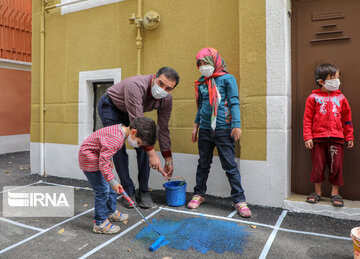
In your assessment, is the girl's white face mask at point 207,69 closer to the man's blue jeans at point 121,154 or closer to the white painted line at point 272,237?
the man's blue jeans at point 121,154

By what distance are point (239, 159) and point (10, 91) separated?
8464mm

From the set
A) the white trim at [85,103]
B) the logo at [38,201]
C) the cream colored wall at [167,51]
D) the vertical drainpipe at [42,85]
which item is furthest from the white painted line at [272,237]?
the vertical drainpipe at [42,85]

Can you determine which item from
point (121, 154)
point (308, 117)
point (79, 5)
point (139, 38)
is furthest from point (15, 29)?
point (308, 117)

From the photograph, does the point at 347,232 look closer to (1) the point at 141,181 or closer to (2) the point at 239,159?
(2) the point at 239,159

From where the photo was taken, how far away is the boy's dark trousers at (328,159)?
10.8ft

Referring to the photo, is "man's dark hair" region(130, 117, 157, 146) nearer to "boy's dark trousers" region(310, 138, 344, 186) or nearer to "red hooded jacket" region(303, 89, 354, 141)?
"red hooded jacket" region(303, 89, 354, 141)

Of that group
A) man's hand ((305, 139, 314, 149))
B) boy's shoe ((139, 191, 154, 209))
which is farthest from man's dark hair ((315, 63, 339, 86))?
boy's shoe ((139, 191, 154, 209))

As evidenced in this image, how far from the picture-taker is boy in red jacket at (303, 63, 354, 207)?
10.7ft

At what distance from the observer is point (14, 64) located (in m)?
9.18

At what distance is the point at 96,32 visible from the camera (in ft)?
16.5

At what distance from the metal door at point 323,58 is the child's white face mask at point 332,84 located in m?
0.28

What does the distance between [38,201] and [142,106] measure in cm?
219

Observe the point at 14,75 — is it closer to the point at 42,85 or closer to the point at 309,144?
the point at 42,85

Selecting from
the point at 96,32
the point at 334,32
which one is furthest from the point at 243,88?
the point at 96,32
